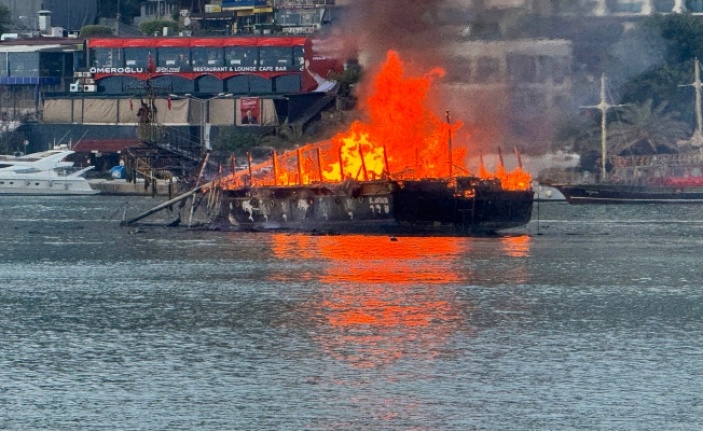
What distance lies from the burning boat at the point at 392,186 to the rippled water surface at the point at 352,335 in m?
1.93

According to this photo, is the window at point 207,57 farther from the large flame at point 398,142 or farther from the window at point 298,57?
the large flame at point 398,142

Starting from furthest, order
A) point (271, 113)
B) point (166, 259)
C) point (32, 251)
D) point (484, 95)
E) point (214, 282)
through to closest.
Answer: point (271, 113) < point (484, 95) < point (32, 251) < point (166, 259) < point (214, 282)

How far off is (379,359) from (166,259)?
39.1m

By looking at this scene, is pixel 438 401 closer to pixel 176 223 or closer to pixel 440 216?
pixel 440 216

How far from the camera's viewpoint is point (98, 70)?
188 meters

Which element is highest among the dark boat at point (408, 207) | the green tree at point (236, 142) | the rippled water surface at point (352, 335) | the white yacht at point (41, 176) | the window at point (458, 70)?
the window at point (458, 70)

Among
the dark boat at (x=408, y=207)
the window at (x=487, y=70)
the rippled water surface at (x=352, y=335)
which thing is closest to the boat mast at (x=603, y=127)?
the window at (x=487, y=70)

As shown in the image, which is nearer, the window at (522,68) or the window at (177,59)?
the window at (522,68)

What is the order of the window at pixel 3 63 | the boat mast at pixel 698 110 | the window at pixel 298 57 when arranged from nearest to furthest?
the boat mast at pixel 698 110, the window at pixel 298 57, the window at pixel 3 63

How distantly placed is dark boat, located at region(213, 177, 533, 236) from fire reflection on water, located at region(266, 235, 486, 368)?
0.98 metres

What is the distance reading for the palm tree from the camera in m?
162

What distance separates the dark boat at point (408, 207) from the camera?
9362cm

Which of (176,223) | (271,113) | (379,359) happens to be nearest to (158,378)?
(379,359)

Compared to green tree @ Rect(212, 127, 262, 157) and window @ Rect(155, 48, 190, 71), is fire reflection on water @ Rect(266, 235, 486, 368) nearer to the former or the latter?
green tree @ Rect(212, 127, 262, 157)
